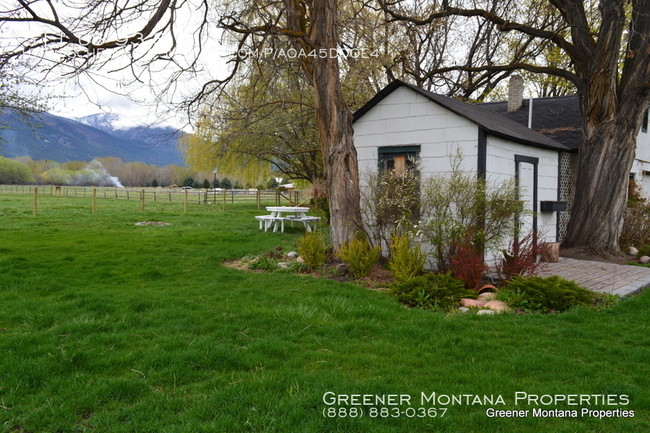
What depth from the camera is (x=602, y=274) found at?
8656mm

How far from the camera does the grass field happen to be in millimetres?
2971

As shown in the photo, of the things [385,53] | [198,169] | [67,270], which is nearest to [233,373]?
[67,270]

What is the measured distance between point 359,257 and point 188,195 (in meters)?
34.0

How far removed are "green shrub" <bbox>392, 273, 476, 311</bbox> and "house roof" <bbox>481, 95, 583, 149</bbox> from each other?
7673 mm

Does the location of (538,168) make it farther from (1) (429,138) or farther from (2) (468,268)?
(2) (468,268)

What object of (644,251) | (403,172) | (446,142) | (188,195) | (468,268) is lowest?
(644,251)

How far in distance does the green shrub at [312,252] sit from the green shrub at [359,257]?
580 millimetres

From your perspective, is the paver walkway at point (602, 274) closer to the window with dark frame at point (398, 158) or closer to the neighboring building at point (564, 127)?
the neighboring building at point (564, 127)

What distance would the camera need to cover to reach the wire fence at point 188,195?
27616 millimetres

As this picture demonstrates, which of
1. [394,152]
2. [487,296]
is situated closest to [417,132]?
[394,152]

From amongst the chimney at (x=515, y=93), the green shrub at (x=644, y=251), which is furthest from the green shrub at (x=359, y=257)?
the chimney at (x=515, y=93)

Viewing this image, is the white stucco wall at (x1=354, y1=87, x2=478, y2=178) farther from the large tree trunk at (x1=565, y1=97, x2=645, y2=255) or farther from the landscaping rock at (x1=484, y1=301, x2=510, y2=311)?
the large tree trunk at (x1=565, y1=97, x2=645, y2=255)

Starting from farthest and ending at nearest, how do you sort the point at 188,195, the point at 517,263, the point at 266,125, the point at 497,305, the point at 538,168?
1. the point at 188,195
2. the point at 266,125
3. the point at 538,168
4. the point at 517,263
5. the point at 497,305

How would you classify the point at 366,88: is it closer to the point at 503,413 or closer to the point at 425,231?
the point at 425,231
